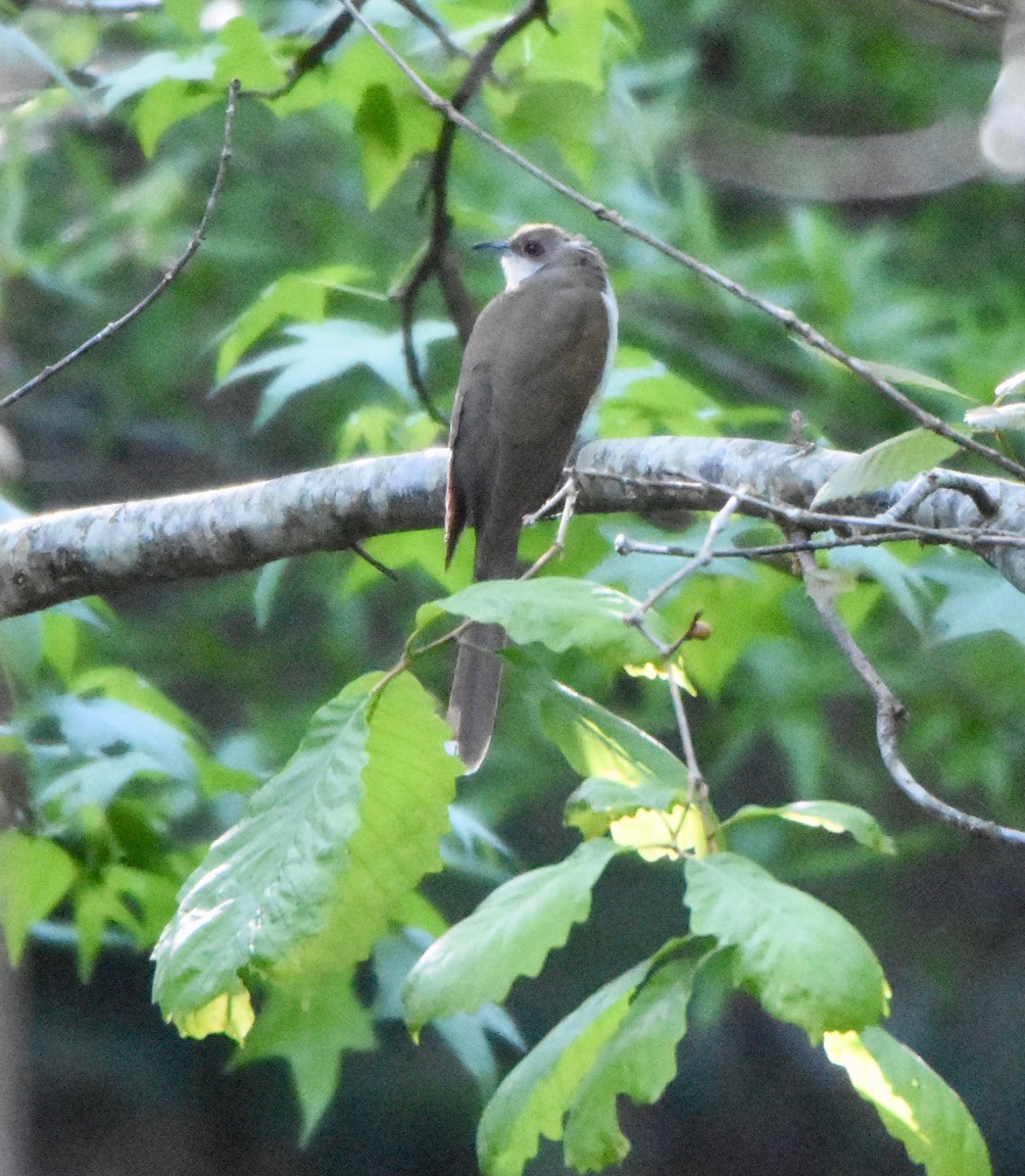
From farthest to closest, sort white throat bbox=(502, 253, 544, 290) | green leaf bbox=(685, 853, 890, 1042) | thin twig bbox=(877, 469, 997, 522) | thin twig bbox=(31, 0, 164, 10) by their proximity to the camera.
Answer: white throat bbox=(502, 253, 544, 290), thin twig bbox=(31, 0, 164, 10), thin twig bbox=(877, 469, 997, 522), green leaf bbox=(685, 853, 890, 1042)

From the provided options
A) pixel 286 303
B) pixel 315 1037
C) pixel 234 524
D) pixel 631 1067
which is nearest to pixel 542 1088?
pixel 631 1067

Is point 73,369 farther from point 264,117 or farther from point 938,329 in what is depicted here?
point 938,329

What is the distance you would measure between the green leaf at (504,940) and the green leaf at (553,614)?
0.57ft

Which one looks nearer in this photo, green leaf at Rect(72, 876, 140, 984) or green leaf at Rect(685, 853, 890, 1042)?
green leaf at Rect(685, 853, 890, 1042)

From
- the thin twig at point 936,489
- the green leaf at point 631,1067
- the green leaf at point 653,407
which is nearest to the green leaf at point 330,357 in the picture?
the green leaf at point 653,407

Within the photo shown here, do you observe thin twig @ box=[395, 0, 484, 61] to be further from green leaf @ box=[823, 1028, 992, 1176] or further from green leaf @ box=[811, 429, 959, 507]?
green leaf @ box=[823, 1028, 992, 1176]

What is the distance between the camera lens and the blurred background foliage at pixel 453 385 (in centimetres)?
324

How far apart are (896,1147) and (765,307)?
19.9ft

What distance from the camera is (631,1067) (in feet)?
4.03

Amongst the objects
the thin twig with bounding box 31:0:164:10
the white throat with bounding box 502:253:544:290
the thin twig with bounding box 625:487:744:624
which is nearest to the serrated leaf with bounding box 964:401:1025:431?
the thin twig with bounding box 625:487:744:624

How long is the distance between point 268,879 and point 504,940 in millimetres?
208

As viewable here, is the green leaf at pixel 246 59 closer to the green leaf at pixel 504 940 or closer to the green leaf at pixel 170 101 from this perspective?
the green leaf at pixel 170 101

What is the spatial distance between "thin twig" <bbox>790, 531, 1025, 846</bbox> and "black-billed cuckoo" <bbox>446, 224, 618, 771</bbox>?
0.64 m

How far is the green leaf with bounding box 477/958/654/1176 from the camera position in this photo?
4.31 ft
